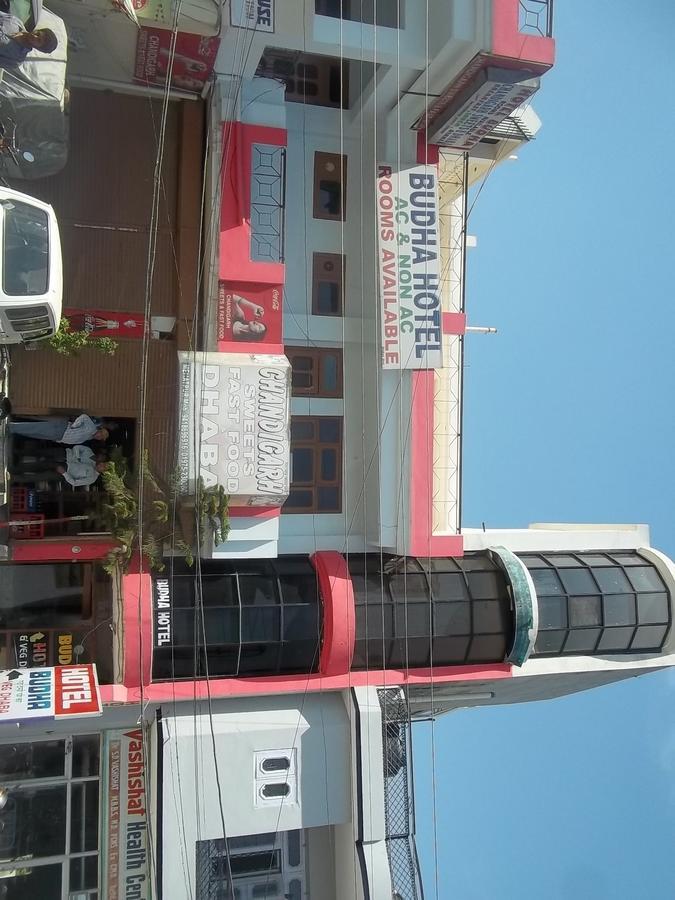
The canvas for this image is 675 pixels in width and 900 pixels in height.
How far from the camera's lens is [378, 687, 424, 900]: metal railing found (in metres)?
15.9

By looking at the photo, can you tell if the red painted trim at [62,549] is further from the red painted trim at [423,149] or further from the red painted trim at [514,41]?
the red painted trim at [514,41]

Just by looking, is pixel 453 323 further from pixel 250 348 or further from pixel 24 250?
pixel 24 250

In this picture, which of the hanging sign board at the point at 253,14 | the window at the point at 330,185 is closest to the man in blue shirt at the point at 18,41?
the hanging sign board at the point at 253,14

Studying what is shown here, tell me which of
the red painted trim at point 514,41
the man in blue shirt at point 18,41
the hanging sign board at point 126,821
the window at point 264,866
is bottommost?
the window at point 264,866

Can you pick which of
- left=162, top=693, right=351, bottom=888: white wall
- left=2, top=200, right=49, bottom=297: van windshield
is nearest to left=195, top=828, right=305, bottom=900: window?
left=162, top=693, right=351, bottom=888: white wall

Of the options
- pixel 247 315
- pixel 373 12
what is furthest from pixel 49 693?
pixel 373 12

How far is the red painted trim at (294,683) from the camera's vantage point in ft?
48.5

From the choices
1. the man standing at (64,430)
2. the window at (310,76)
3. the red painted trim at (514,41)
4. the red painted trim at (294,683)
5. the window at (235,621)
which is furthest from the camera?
the window at (310,76)

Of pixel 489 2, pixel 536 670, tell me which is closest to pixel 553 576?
pixel 536 670

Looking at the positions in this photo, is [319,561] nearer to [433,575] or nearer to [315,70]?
[433,575]

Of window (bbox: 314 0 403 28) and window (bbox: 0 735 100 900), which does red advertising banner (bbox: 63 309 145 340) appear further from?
window (bbox: 0 735 100 900)

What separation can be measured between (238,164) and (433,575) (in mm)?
10093

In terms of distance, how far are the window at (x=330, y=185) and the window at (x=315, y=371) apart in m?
3.36

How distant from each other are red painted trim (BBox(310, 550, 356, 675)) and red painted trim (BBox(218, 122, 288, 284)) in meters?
5.43
